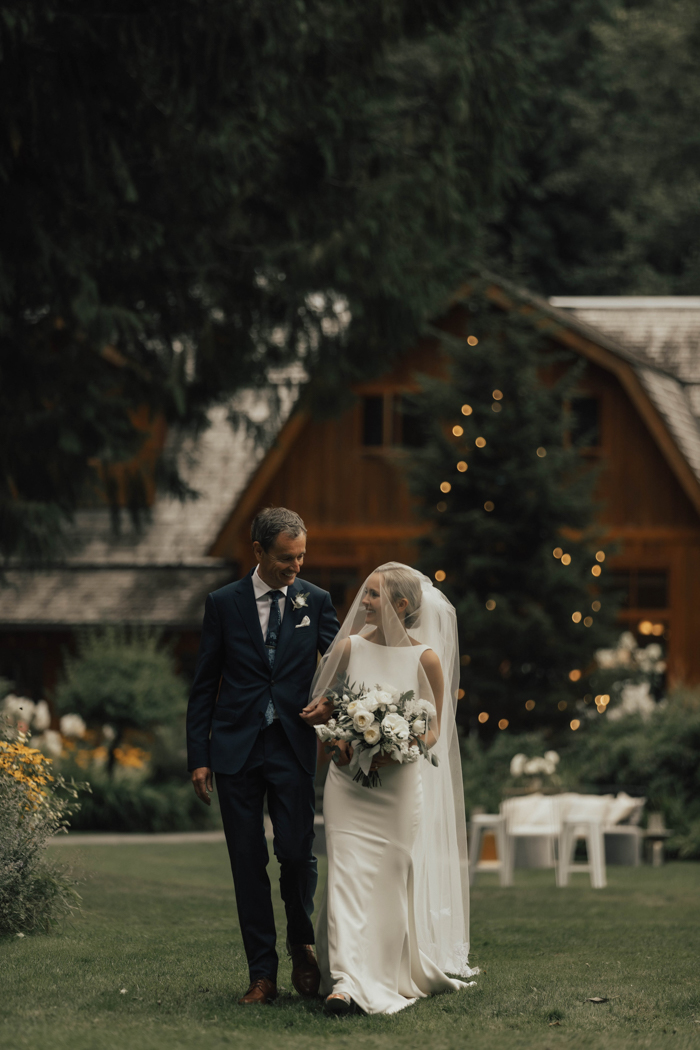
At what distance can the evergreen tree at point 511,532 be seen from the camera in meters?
19.2

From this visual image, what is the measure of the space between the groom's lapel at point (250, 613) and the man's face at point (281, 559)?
0.27 feet

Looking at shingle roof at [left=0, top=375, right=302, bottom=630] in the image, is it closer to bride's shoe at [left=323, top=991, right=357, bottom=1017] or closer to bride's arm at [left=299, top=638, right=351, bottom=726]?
bride's arm at [left=299, top=638, right=351, bottom=726]

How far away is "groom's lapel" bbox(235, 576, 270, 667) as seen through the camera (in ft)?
22.4

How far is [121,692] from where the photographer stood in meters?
19.0

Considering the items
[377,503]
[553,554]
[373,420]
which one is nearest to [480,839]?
[553,554]

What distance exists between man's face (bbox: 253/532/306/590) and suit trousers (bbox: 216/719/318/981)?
617 mm

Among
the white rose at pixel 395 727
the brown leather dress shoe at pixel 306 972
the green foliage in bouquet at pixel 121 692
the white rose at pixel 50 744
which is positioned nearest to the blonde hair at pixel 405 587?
the white rose at pixel 395 727

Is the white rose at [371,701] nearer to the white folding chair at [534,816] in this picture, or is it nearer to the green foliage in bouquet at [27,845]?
the green foliage in bouquet at [27,845]

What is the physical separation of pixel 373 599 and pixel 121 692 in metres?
12.5

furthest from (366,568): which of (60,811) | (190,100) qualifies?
(60,811)

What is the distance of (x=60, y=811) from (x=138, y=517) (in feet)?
23.7

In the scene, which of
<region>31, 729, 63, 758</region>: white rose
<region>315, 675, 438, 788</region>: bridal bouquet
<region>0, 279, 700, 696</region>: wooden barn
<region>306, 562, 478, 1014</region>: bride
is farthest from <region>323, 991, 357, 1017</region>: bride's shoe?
<region>0, 279, 700, 696</region>: wooden barn

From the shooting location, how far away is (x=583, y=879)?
14.0 metres

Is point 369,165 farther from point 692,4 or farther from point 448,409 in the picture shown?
point 692,4
